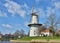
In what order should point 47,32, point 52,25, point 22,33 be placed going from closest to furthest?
point 52,25
point 47,32
point 22,33

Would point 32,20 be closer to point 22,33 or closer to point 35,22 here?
point 35,22

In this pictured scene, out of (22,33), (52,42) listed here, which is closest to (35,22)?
(52,42)

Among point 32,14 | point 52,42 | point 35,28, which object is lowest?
point 52,42

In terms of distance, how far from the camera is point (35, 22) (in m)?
74.4

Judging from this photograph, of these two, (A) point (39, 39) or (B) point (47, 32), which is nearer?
(A) point (39, 39)

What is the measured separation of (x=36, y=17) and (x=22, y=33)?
49.3 m

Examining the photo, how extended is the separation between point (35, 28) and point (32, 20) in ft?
10.0

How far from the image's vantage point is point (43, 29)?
351 feet

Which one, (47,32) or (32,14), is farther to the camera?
(47,32)

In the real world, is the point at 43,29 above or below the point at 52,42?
above

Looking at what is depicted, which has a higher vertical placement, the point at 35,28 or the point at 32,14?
the point at 32,14

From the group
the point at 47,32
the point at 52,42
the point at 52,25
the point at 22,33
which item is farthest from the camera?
the point at 22,33

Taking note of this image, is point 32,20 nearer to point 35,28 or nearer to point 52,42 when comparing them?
point 35,28

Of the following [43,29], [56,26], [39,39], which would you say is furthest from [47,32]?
[39,39]
